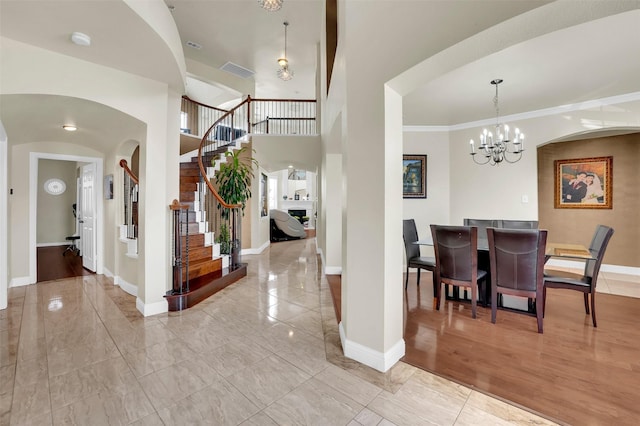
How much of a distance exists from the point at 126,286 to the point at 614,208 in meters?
8.13

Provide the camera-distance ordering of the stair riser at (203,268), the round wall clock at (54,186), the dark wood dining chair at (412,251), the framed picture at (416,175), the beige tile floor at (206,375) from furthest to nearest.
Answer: the round wall clock at (54,186), the framed picture at (416,175), the stair riser at (203,268), the dark wood dining chair at (412,251), the beige tile floor at (206,375)

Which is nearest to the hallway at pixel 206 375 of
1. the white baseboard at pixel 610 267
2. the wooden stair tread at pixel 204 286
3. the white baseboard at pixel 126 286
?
the wooden stair tread at pixel 204 286

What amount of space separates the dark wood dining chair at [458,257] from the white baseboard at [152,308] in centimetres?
318

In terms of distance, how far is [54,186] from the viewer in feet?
24.8

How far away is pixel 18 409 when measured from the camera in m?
1.63

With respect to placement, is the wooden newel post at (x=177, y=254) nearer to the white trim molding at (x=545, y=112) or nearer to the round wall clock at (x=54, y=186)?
the white trim molding at (x=545, y=112)

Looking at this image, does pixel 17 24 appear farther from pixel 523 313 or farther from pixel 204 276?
pixel 523 313

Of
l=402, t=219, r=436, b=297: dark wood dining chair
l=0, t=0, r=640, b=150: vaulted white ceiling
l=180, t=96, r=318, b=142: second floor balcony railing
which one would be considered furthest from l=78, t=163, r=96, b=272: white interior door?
l=402, t=219, r=436, b=297: dark wood dining chair

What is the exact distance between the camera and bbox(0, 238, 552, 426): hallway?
1584mm

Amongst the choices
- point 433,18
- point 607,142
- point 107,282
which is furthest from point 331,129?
point 607,142

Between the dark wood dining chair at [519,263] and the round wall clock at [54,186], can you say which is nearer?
the dark wood dining chair at [519,263]

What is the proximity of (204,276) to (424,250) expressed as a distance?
4.07 metres

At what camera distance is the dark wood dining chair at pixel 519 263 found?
2.56 meters

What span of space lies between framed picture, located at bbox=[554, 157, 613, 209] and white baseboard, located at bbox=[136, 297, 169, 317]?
6.92m
